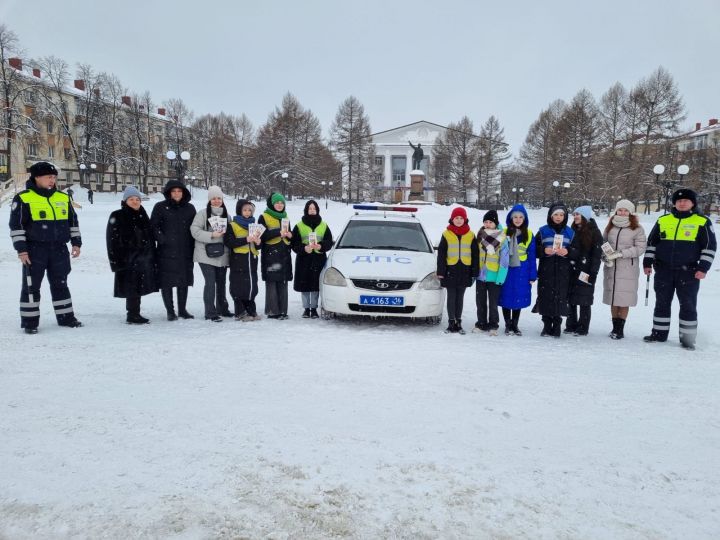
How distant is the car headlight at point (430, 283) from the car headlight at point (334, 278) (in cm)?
104

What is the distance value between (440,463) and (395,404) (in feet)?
3.06

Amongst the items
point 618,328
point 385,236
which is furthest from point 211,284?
point 618,328

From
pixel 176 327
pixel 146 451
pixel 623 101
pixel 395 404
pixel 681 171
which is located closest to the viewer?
pixel 146 451

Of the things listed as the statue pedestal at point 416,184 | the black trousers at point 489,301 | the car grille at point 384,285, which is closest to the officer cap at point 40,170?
the car grille at point 384,285

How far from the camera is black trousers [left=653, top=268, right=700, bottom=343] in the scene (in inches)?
238

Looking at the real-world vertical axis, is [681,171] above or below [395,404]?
above

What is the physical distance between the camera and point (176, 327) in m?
6.32

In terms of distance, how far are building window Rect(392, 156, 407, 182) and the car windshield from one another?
2829 inches

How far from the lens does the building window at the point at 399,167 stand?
78.8m

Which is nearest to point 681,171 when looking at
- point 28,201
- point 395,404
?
point 395,404

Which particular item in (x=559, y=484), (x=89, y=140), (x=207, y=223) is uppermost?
(x=89, y=140)

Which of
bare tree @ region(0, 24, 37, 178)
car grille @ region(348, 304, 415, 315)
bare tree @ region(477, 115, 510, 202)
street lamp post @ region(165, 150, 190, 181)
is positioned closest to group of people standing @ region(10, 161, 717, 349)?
car grille @ region(348, 304, 415, 315)

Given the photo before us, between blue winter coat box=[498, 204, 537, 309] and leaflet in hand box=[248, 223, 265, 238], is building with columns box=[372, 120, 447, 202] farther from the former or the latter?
leaflet in hand box=[248, 223, 265, 238]

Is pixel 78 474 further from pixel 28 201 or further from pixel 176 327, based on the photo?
pixel 28 201
